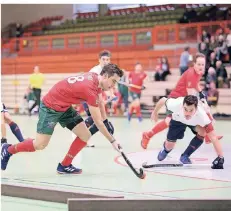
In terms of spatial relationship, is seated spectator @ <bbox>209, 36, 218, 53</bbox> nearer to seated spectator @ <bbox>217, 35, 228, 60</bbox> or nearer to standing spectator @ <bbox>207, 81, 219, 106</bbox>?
seated spectator @ <bbox>217, 35, 228, 60</bbox>

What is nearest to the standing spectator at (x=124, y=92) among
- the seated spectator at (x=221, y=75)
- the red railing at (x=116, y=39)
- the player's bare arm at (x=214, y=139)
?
the seated spectator at (x=221, y=75)

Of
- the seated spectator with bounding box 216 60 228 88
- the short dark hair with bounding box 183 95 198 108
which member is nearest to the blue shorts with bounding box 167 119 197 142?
the short dark hair with bounding box 183 95 198 108

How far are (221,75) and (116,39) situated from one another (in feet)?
19.5

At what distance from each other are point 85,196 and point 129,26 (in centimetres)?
1719

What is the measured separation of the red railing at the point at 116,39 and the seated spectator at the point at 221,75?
1594 millimetres

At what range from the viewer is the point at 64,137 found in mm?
9836

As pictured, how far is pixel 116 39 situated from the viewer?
20047 millimetres

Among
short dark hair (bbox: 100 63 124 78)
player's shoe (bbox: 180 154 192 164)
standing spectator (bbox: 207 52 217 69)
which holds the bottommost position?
player's shoe (bbox: 180 154 192 164)

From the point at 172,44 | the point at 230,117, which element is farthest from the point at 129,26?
the point at 230,117

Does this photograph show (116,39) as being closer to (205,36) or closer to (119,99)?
(119,99)

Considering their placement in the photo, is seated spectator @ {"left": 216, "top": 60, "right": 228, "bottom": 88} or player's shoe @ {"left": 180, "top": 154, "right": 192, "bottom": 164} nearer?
player's shoe @ {"left": 180, "top": 154, "right": 192, "bottom": 164}

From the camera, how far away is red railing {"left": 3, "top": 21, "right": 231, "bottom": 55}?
17.2m

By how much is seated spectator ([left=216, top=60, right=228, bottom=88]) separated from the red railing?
1594 millimetres

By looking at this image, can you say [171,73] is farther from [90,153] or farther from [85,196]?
[85,196]
